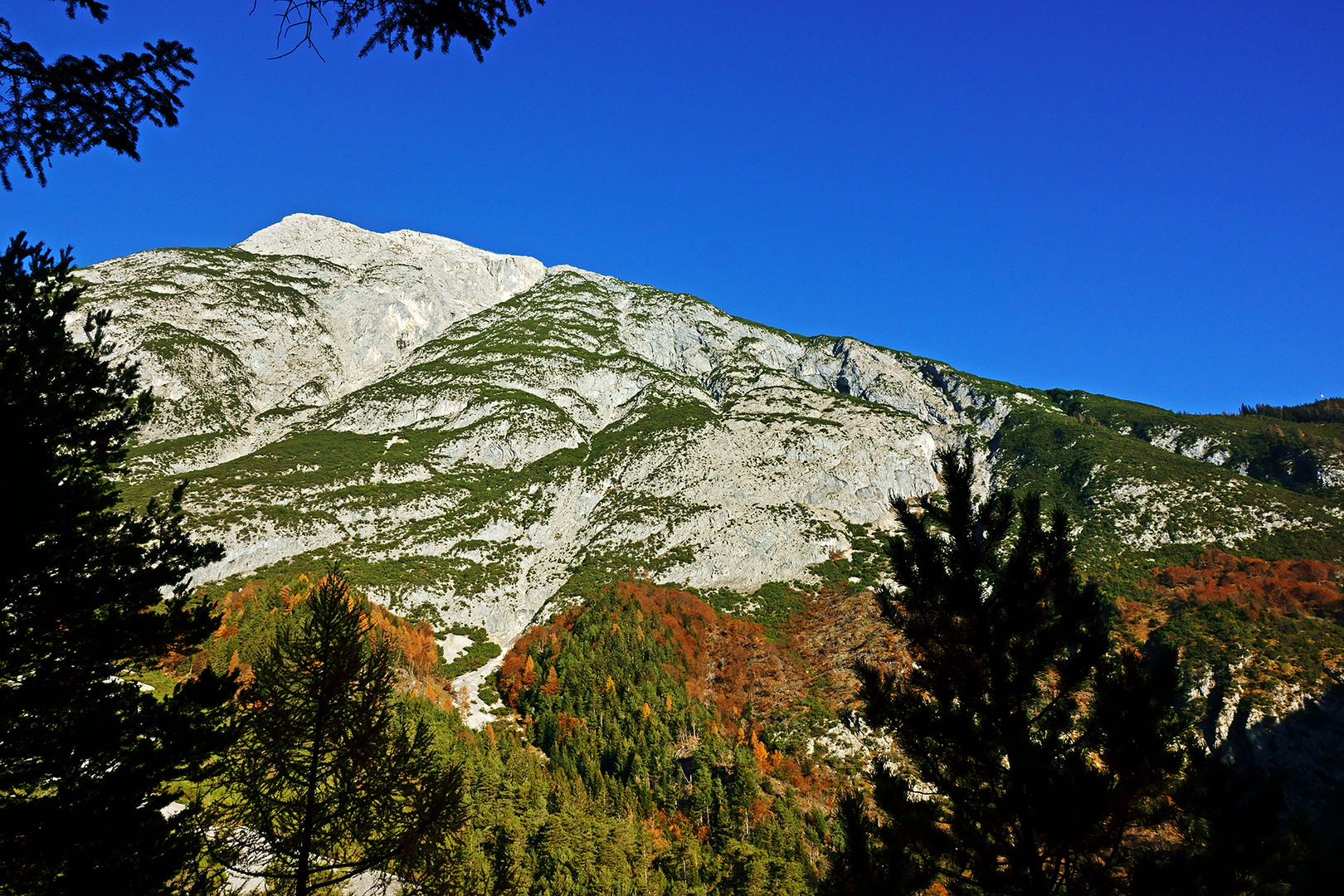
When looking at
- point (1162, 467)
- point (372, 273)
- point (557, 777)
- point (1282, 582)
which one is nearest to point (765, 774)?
point (557, 777)

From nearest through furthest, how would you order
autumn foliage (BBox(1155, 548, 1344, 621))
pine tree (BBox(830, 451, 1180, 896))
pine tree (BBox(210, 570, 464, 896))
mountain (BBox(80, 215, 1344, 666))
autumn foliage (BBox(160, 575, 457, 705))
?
pine tree (BBox(830, 451, 1180, 896))
pine tree (BBox(210, 570, 464, 896))
autumn foliage (BBox(160, 575, 457, 705))
autumn foliage (BBox(1155, 548, 1344, 621))
mountain (BBox(80, 215, 1344, 666))

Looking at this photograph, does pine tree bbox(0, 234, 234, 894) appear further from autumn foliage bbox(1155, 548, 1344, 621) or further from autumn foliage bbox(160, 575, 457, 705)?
autumn foliage bbox(1155, 548, 1344, 621)

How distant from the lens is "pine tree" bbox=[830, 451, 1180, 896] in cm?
628

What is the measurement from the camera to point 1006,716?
746cm

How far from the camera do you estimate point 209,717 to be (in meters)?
9.75

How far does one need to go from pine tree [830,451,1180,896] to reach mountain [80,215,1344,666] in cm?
8915

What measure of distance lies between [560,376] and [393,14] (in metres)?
151

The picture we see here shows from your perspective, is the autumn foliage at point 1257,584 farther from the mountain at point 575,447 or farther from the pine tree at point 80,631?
the pine tree at point 80,631

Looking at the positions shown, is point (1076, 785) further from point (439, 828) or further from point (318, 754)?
point (318, 754)

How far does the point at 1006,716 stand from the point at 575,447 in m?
131

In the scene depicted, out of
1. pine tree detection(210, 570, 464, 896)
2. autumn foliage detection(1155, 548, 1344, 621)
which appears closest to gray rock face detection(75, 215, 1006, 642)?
autumn foliage detection(1155, 548, 1344, 621)

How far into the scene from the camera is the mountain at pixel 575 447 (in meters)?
97.4

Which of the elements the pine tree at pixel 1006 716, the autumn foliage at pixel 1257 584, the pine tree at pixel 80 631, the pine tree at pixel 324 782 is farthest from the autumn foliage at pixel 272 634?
the autumn foliage at pixel 1257 584

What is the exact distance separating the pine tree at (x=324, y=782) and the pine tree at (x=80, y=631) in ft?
3.52
